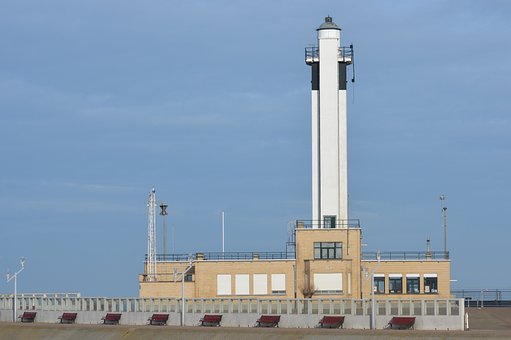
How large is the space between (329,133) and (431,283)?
17.5m

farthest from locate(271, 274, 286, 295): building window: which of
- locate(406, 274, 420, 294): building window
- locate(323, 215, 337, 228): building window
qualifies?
locate(406, 274, 420, 294): building window

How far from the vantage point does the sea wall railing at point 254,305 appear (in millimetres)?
91000

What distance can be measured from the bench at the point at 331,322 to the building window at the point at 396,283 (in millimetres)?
32744

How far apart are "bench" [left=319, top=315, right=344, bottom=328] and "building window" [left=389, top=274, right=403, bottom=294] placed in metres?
32.7

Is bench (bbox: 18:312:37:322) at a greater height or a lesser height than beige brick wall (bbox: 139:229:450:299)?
lesser

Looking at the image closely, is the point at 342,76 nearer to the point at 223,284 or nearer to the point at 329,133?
the point at 329,133

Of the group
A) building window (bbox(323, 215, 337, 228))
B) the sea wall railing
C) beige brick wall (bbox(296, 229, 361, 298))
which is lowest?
the sea wall railing

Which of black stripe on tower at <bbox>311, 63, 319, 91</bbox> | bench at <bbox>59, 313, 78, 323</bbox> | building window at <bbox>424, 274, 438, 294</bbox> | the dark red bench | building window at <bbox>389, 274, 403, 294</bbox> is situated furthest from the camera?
black stripe on tower at <bbox>311, 63, 319, 91</bbox>

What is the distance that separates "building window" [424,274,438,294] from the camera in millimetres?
124125

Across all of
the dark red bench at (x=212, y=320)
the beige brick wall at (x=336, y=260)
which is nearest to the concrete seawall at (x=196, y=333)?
the dark red bench at (x=212, y=320)

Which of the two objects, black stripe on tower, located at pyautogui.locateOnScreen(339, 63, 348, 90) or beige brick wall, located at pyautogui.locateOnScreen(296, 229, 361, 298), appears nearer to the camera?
beige brick wall, located at pyautogui.locateOnScreen(296, 229, 361, 298)

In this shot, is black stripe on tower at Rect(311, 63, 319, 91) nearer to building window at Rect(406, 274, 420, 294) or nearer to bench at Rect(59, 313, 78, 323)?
building window at Rect(406, 274, 420, 294)

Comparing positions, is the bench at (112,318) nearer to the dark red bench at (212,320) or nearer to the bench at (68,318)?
the bench at (68,318)

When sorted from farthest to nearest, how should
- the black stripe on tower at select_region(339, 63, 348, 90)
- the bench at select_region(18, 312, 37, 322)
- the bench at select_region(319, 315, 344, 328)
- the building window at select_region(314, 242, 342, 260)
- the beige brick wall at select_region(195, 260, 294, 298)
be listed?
the black stripe on tower at select_region(339, 63, 348, 90) → the beige brick wall at select_region(195, 260, 294, 298) → the building window at select_region(314, 242, 342, 260) → the bench at select_region(18, 312, 37, 322) → the bench at select_region(319, 315, 344, 328)
